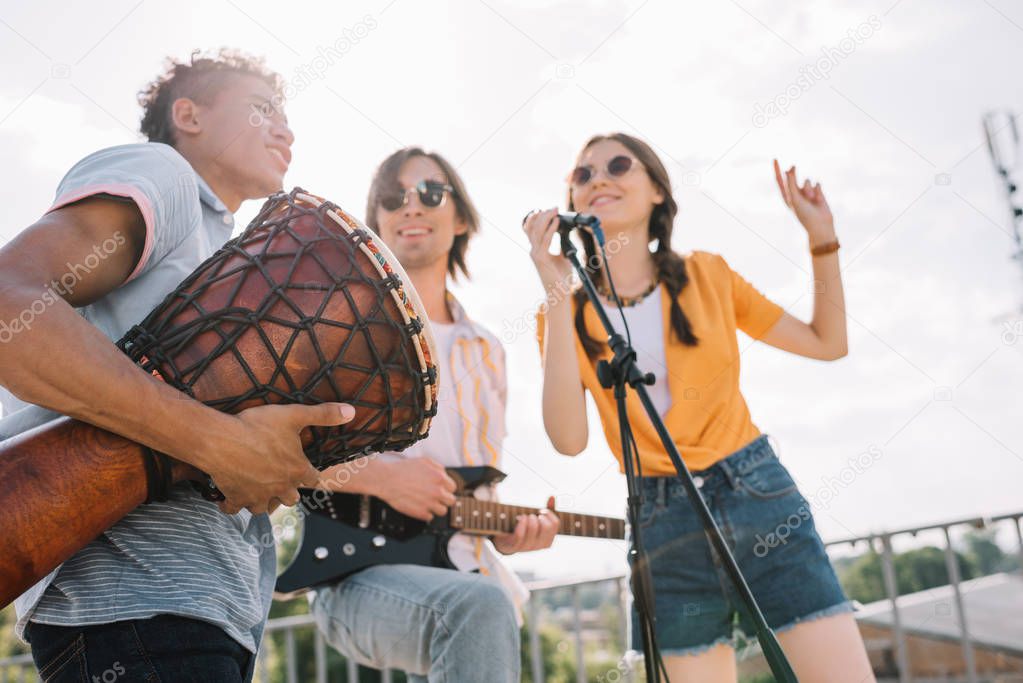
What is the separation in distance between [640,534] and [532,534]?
143cm

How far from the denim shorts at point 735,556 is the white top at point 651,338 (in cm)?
33

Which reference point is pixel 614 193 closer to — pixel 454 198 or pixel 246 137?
pixel 454 198

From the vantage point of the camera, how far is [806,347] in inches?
130

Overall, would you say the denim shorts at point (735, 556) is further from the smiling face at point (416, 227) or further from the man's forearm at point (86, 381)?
the man's forearm at point (86, 381)

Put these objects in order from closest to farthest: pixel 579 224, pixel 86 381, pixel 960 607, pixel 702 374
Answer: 1. pixel 86 381
2. pixel 579 224
3. pixel 702 374
4. pixel 960 607

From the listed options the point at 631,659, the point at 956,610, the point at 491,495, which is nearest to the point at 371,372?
the point at 631,659

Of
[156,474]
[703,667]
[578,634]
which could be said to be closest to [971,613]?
[578,634]

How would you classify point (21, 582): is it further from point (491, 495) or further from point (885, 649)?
point (885, 649)

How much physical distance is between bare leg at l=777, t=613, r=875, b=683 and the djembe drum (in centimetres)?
158

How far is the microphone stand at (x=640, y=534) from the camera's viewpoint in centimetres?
204

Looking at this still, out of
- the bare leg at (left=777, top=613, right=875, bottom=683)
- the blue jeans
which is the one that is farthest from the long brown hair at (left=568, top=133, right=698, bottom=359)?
the blue jeans

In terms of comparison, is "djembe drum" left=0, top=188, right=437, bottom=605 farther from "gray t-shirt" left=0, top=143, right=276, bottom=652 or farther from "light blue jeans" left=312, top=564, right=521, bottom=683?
"light blue jeans" left=312, top=564, right=521, bottom=683

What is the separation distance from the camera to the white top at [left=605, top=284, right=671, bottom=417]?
10.2 ft

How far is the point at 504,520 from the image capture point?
3.63 metres
